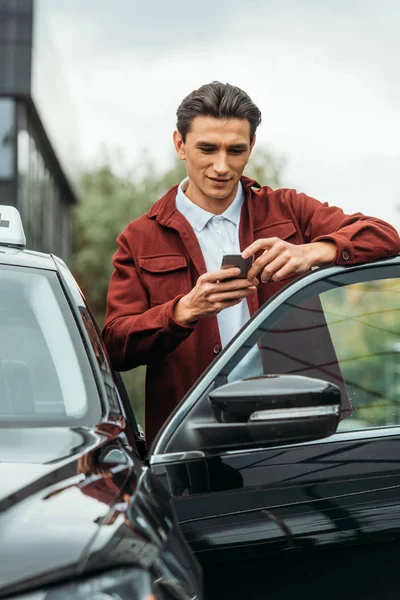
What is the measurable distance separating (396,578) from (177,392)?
90cm

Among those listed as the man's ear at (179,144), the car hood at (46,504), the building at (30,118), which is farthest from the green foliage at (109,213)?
the car hood at (46,504)

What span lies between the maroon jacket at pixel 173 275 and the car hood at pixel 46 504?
854 mm

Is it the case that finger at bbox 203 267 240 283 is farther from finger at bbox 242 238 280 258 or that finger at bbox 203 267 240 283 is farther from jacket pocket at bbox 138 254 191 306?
jacket pocket at bbox 138 254 191 306

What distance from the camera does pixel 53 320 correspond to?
2.80m

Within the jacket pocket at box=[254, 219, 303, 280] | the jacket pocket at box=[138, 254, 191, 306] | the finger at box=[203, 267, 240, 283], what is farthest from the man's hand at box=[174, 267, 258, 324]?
the jacket pocket at box=[254, 219, 303, 280]

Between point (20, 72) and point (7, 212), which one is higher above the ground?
point (20, 72)

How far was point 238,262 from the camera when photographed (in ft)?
9.32

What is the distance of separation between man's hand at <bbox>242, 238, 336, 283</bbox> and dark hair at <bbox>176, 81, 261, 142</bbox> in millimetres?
688

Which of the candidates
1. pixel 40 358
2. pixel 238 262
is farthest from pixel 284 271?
pixel 40 358

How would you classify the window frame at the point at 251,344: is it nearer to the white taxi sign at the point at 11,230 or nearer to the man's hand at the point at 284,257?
the man's hand at the point at 284,257

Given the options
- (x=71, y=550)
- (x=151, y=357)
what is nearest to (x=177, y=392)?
(x=151, y=357)

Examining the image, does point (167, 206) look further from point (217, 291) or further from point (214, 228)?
point (217, 291)

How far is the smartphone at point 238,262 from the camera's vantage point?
2830 mm

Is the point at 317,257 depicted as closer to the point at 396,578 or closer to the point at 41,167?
the point at 396,578
